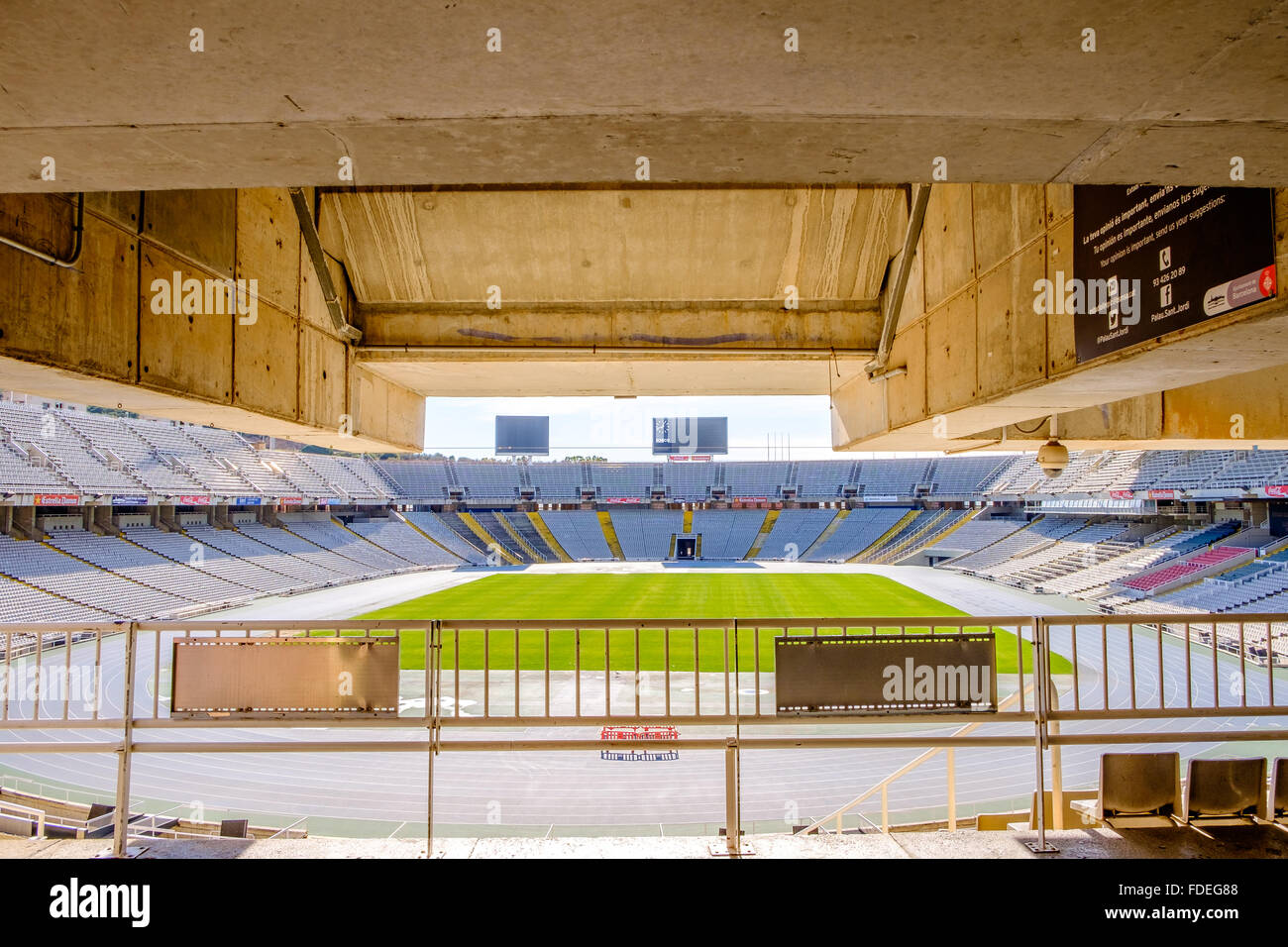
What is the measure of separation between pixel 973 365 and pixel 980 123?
340cm

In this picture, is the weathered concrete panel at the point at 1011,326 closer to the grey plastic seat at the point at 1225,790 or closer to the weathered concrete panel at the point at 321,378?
the grey plastic seat at the point at 1225,790

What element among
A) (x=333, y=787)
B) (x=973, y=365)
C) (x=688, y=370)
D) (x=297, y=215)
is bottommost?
(x=333, y=787)

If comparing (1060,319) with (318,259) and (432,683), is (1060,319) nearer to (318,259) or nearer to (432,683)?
(432,683)

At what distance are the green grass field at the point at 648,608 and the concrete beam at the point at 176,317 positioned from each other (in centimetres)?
1280

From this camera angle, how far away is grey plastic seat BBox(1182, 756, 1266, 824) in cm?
468

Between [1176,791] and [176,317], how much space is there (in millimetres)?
7962

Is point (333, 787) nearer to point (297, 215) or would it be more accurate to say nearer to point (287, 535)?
point (297, 215)

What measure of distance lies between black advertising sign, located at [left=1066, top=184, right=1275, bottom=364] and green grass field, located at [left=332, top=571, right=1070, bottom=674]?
49.1ft

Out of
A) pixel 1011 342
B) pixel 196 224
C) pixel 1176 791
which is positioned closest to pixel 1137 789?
pixel 1176 791

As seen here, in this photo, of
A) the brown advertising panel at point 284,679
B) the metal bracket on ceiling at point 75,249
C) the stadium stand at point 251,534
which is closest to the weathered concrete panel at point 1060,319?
the brown advertising panel at point 284,679

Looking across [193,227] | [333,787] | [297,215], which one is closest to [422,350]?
[297,215]

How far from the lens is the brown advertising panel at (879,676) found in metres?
4.90
